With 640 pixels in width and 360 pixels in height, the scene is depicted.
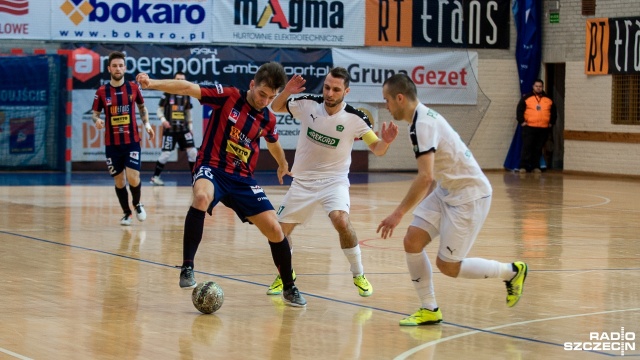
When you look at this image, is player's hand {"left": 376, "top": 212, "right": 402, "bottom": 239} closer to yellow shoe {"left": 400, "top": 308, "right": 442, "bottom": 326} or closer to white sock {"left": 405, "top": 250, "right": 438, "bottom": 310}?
white sock {"left": 405, "top": 250, "right": 438, "bottom": 310}

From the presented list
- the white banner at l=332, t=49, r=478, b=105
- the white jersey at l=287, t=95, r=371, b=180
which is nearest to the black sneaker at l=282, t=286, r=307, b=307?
the white jersey at l=287, t=95, r=371, b=180

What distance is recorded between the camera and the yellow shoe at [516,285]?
8.53 metres

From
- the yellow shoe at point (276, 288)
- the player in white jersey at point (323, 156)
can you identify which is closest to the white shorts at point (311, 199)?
the player in white jersey at point (323, 156)

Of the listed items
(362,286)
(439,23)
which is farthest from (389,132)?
(439,23)

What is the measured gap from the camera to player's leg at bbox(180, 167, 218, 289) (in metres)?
9.00

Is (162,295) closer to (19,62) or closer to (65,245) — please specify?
(65,245)

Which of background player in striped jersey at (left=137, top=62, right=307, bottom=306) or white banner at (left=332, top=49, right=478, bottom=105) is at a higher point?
white banner at (left=332, top=49, right=478, bottom=105)

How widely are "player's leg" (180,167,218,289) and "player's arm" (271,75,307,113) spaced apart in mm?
1098

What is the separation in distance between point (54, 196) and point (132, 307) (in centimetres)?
1109

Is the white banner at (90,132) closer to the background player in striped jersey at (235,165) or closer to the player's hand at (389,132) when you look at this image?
the background player in striped jersey at (235,165)

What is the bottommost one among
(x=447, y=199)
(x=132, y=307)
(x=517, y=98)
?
(x=132, y=307)

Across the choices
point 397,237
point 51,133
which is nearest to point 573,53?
point 51,133

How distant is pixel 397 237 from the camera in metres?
14.5

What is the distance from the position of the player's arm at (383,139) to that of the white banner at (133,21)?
17185 mm
